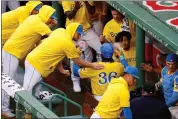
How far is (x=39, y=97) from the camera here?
12.1 meters

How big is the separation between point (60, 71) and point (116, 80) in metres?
1.91

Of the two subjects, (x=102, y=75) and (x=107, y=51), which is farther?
(x=102, y=75)

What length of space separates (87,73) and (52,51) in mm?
609

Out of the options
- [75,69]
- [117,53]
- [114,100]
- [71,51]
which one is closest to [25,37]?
[75,69]

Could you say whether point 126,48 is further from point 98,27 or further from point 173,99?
point 173,99

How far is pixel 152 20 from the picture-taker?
11742 mm

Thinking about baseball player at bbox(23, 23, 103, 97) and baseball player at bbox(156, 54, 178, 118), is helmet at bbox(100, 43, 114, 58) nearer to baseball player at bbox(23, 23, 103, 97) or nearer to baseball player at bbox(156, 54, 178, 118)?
baseball player at bbox(23, 23, 103, 97)

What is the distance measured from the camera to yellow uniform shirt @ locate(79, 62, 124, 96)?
11641mm

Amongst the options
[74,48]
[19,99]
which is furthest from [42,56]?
[19,99]

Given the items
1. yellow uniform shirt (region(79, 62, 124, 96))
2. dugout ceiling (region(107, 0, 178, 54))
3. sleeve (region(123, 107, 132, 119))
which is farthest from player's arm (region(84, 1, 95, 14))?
sleeve (region(123, 107, 132, 119))

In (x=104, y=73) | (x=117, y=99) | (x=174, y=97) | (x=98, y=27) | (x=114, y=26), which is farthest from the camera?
(x=98, y=27)

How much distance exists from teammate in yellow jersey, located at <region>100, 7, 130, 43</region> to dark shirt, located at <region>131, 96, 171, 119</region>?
2.38 m

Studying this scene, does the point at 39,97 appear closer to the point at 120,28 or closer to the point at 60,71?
the point at 60,71

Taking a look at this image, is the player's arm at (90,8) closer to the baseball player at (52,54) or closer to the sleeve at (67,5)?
the sleeve at (67,5)
